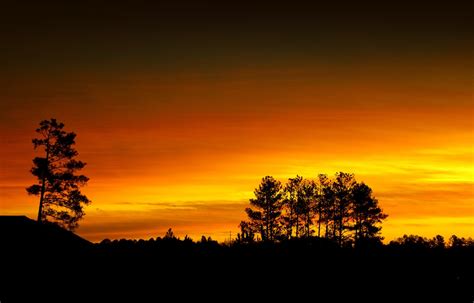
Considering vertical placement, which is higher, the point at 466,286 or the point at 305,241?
the point at 305,241

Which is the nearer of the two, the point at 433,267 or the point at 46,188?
the point at 433,267

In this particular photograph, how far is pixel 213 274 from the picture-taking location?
132ft

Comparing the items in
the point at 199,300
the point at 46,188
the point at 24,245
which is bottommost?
the point at 199,300

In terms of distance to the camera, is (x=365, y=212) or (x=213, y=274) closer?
(x=213, y=274)

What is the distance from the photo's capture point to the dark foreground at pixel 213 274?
115 ft

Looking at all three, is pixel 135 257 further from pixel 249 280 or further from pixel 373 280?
pixel 373 280

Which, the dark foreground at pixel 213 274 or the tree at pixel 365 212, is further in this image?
the tree at pixel 365 212

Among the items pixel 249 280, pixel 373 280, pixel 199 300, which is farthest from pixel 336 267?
pixel 199 300

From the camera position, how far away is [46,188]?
62.2m

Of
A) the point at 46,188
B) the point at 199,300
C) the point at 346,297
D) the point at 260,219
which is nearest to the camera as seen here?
the point at 199,300

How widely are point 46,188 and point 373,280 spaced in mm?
34144

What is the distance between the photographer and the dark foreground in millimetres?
35062

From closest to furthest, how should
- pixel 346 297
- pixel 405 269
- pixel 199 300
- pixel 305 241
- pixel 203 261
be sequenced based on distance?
pixel 199 300, pixel 346 297, pixel 203 261, pixel 405 269, pixel 305 241

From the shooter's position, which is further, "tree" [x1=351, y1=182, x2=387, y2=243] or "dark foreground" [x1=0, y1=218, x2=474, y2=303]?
"tree" [x1=351, y1=182, x2=387, y2=243]
